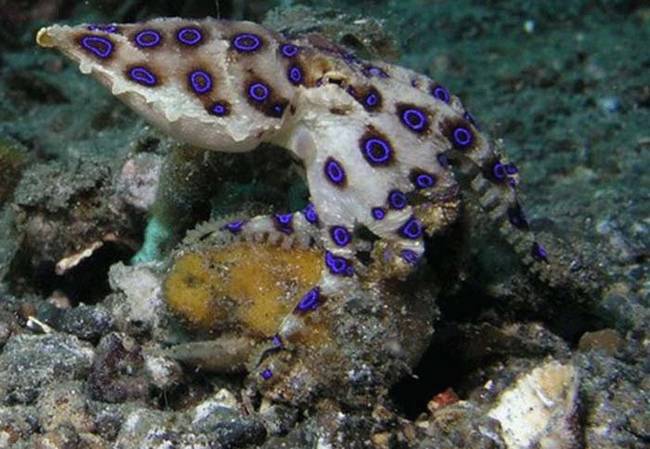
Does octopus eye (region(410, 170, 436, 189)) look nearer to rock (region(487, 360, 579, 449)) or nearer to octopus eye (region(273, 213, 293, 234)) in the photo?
octopus eye (region(273, 213, 293, 234))

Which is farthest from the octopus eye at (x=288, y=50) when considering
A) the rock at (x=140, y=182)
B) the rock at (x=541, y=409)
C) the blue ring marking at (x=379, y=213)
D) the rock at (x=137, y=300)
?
the rock at (x=541, y=409)

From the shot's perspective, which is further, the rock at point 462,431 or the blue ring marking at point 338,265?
the blue ring marking at point 338,265

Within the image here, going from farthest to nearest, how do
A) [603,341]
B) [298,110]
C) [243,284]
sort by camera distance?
[603,341], [298,110], [243,284]

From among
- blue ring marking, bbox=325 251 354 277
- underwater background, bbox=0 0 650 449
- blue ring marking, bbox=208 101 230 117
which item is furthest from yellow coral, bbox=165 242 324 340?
blue ring marking, bbox=208 101 230 117

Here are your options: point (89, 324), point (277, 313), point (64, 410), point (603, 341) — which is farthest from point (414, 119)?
point (64, 410)

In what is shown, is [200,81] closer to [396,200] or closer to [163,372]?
[396,200]

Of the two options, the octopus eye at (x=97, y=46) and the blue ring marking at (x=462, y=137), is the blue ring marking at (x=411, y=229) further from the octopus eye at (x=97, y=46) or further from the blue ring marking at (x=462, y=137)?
the octopus eye at (x=97, y=46)

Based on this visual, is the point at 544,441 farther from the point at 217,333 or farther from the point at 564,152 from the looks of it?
the point at 564,152
